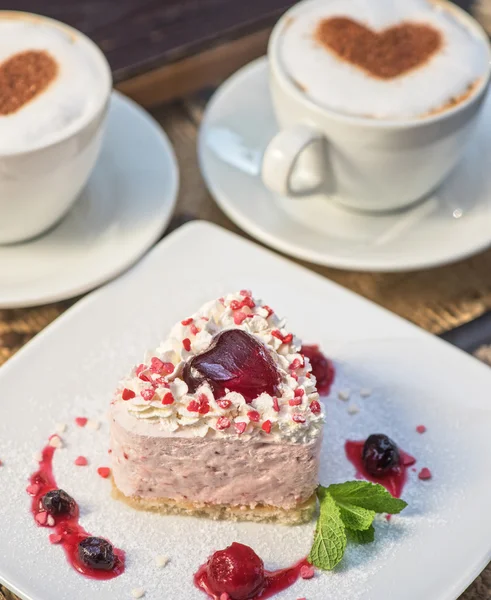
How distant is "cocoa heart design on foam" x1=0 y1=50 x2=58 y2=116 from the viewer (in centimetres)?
175

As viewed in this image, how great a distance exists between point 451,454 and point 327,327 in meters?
0.33

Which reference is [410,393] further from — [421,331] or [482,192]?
[482,192]

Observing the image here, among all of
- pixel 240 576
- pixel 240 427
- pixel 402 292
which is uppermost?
pixel 240 427

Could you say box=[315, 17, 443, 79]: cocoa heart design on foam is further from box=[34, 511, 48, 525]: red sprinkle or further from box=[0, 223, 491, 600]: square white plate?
box=[34, 511, 48, 525]: red sprinkle

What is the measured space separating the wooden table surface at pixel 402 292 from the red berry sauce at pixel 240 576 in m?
0.64

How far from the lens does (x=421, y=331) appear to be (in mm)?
1688

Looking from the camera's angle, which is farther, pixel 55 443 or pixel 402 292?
pixel 402 292

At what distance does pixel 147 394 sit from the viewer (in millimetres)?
1374

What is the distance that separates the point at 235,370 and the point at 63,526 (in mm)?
355

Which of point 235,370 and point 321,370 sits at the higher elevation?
point 235,370

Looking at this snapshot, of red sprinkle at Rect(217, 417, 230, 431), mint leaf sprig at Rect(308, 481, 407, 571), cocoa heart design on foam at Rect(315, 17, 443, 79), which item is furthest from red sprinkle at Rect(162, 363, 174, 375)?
cocoa heart design on foam at Rect(315, 17, 443, 79)

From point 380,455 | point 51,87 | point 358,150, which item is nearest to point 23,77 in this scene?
point 51,87

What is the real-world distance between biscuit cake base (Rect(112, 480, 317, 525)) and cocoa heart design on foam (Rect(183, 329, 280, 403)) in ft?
0.65

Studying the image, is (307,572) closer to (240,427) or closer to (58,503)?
(240,427)
